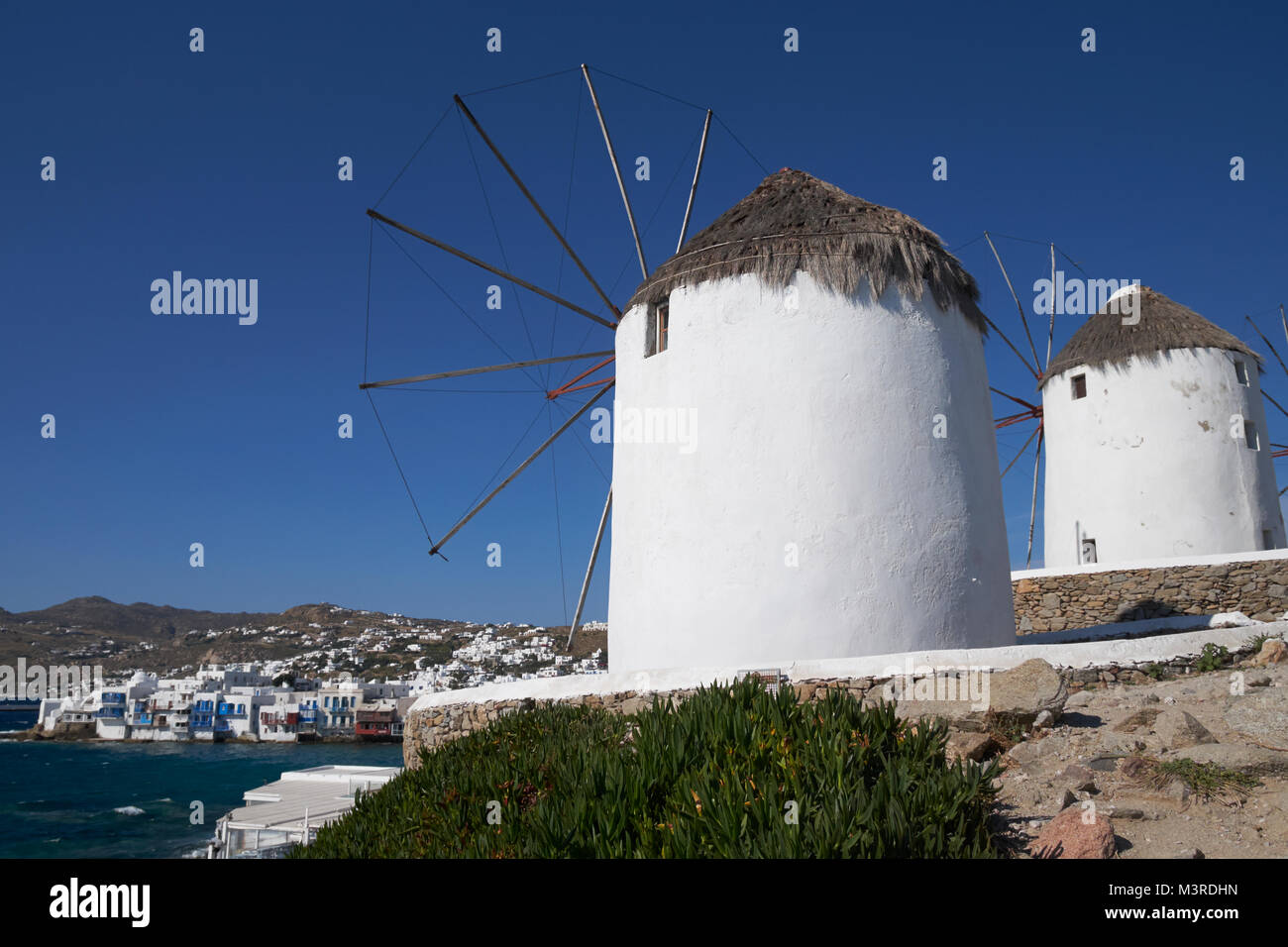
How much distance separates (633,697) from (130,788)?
169 ft

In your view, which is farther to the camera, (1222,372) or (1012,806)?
(1222,372)

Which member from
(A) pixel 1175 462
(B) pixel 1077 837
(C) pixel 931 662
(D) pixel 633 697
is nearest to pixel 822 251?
(C) pixel 931 662

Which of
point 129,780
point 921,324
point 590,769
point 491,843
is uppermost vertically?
point 921,324

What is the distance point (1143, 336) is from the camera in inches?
655

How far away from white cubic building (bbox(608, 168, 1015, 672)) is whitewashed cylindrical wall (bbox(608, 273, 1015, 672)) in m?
0.02

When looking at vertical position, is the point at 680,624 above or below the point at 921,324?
below

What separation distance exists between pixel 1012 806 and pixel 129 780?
58759mm

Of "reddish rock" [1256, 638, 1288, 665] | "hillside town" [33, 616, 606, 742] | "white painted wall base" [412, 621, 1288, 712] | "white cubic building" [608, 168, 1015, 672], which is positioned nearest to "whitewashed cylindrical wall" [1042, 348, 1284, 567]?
"white cubic building" [608, 168, 1015, 672]

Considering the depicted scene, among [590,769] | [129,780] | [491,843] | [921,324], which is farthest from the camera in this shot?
[129,780]

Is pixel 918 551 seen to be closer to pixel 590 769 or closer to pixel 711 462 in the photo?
pixel 711 462

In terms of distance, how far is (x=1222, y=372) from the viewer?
16.1m

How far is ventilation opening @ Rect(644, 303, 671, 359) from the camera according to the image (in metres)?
10.3
